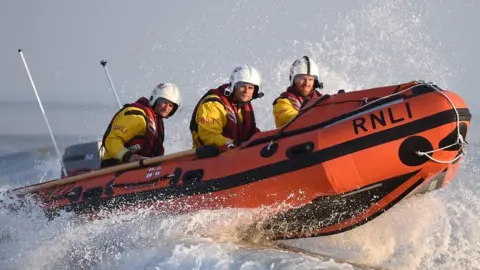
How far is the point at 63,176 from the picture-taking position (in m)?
7.94

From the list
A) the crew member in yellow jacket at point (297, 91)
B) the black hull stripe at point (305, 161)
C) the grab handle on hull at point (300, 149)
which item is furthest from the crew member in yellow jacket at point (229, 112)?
the grab handle on hull at point (300, 149)

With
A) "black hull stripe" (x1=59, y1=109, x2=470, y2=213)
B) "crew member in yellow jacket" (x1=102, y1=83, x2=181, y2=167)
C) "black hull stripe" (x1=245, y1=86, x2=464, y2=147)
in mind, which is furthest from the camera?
"crew member in yellow jacket" (x1=102, y1=83, x2=181, y2=167)

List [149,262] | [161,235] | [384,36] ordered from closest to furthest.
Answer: [149,262] < [161,235] < [384,36]

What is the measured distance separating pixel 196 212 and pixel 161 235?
409 millimetres

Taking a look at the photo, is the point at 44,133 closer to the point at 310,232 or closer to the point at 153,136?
the point at 153,136

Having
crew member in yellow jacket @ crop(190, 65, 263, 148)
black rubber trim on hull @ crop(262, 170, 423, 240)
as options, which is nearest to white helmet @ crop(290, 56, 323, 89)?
crew member in yellow jacket @ crop(190, 65, 263, 148)

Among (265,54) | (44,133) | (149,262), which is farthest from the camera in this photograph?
(44,133)

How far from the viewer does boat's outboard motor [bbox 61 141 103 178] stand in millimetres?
7818

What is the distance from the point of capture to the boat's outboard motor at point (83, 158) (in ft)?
25.7

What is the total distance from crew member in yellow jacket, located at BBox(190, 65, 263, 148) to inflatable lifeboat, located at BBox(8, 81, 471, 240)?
1.25 feet

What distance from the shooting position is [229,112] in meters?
6.88

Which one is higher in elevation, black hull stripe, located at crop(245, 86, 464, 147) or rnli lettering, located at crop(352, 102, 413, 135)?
black hull stripe, located at crop(245, 86, 464, 147)

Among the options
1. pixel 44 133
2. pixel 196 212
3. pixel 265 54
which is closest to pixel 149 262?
pixel 196 212

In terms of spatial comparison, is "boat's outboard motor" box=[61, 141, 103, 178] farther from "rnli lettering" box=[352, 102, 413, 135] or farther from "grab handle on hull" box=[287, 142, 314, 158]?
"rnli lettering" box=[352, 102, 413, 135]
